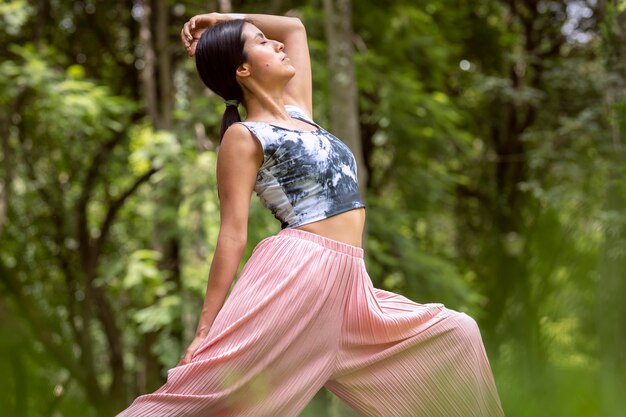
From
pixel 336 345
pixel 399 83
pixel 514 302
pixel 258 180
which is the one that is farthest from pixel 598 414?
pixel 399 83

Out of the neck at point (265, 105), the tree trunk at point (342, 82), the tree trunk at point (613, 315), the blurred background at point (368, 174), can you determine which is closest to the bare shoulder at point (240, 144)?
the neck at point (265, 105)

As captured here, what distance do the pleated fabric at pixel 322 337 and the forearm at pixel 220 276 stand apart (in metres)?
0.03

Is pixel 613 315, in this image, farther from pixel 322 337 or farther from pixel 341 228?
pixel 341 228

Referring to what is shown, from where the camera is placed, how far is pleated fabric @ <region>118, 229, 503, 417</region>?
1924mm

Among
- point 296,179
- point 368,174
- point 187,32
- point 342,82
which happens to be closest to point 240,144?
point 296,179

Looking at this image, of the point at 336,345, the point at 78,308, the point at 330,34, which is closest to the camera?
the point at 78,308

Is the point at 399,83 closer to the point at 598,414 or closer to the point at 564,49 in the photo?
the point at 564,49

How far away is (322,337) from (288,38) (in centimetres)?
91

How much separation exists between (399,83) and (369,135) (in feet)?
6.67

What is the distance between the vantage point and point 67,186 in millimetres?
11492

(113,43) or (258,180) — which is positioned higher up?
(258,180)

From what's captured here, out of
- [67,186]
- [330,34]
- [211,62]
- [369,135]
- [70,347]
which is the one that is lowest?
[67,186]

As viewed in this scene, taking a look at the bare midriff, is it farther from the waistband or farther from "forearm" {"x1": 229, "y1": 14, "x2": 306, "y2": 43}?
"forearm" {"x1": 229, "y1": 14, "x2": 306, "y2": 43}

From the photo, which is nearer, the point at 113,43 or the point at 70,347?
the point at 70,347
